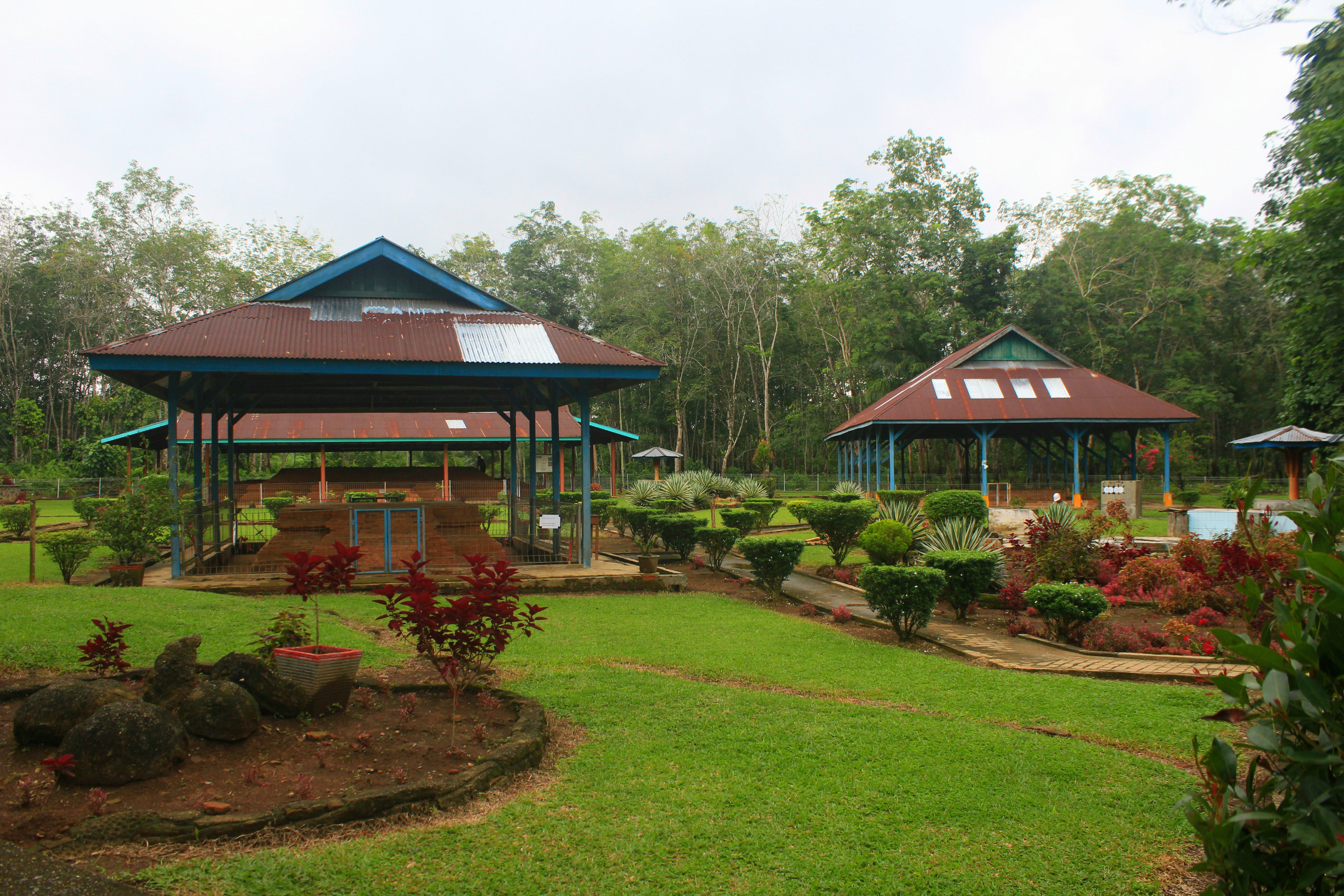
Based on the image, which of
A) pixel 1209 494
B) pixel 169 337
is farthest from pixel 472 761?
pixel 1209 494

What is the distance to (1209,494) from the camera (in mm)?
32094

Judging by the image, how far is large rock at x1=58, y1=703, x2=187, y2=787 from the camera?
13.4ft

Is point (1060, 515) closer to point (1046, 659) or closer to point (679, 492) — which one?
point (1046, 659)

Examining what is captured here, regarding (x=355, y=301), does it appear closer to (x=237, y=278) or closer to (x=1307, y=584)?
(x=1307, y=584)

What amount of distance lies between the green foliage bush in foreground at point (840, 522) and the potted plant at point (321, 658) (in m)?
10.4

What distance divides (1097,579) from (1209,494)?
2524 cm

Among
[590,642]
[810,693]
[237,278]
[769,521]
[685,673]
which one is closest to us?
[810,693]

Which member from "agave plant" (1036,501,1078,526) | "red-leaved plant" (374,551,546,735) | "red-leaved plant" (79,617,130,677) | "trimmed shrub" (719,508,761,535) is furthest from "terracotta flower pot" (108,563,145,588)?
"agave plant" (1036,501,1078,526)

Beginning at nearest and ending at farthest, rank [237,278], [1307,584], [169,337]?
[1307,584]
[169,337]
[237,278]

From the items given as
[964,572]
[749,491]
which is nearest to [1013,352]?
[749,491]

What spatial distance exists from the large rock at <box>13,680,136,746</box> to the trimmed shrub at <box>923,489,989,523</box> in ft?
49.9

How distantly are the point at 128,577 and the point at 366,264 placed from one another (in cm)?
597

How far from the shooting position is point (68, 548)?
39.3 feet

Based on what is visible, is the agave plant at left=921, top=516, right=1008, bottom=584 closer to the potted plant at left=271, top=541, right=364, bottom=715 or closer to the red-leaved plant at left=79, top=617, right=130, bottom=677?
the potted plant at left=271, top=541, right=364, bottom=715
